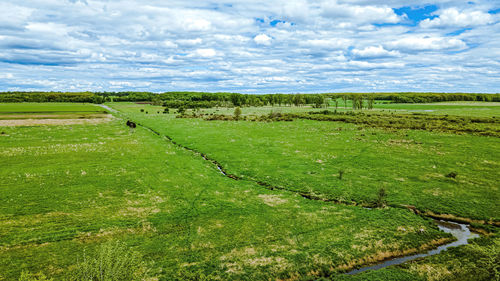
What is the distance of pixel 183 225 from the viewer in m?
19.4

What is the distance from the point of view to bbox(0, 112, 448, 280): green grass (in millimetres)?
15070

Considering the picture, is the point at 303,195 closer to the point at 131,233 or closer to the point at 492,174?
the point at 131,233

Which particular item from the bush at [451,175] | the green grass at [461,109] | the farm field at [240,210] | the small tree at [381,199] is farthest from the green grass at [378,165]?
the green grass at [461,109]

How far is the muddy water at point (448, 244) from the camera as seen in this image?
16.0 meters

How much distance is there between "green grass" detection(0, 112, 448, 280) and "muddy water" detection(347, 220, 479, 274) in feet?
2.42

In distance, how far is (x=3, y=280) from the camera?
13.0 m

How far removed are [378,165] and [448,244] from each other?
18.1 m

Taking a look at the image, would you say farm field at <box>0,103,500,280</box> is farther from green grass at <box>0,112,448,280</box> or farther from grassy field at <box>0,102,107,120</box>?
grassy field at <box>0,102,107,120</box>

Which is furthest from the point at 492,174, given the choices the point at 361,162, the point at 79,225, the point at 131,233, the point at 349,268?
the point at 79,225

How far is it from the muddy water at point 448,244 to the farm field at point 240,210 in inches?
20.8

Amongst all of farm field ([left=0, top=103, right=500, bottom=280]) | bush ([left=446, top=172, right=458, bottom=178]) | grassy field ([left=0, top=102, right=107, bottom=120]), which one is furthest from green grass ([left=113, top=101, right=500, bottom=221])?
grassy field ([left=0, top=102, right=107, bottom=120])

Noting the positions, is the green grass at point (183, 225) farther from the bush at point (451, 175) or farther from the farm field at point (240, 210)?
the bush at point (451, 175)

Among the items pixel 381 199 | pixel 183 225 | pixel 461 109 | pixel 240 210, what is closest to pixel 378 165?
pixel 381 199

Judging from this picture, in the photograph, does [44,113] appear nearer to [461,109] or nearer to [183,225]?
[183,225]
